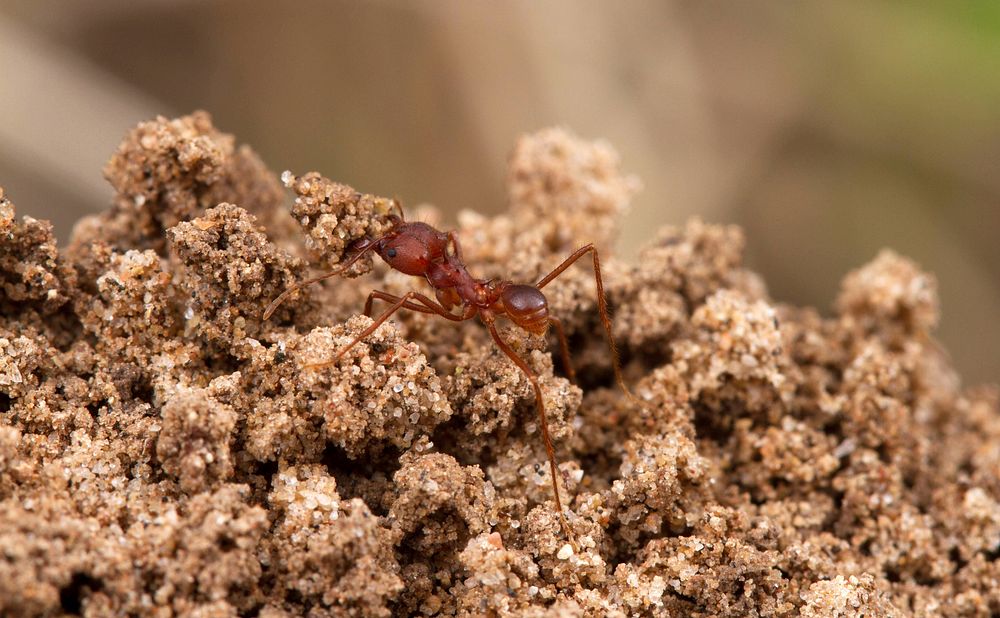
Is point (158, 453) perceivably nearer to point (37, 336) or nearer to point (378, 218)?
point (37, 336)

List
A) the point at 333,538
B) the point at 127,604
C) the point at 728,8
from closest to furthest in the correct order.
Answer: the point at 127,604 → the point at 333,538 → the point at 728,8

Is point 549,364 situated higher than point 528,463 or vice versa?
point 549,364

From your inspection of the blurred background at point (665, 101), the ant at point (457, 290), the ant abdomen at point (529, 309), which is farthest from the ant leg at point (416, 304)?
the blurred background at point (665, 101)

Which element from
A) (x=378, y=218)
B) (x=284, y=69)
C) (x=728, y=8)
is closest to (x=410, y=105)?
(x=284, y=69)

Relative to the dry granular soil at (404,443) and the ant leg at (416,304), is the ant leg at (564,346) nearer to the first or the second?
the dry granular soil at (404,443)

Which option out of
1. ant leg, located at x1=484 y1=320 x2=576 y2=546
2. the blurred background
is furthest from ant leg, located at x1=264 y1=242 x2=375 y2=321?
the blurred background

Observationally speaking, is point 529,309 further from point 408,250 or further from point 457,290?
point 408,250

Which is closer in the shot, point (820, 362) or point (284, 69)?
point (820, 362)

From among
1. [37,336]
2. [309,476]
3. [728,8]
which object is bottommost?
[309,476]
